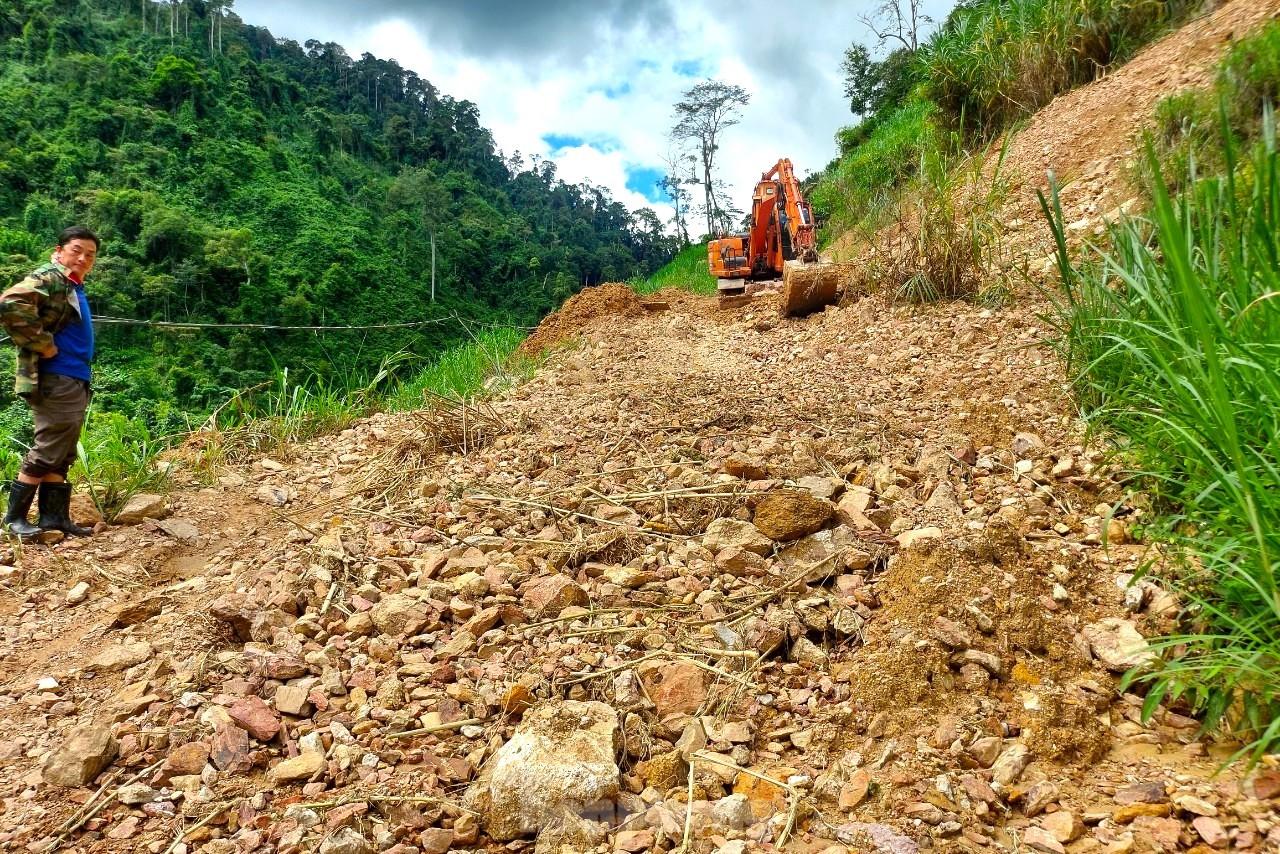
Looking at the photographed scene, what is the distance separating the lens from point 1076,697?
1320 millimetres

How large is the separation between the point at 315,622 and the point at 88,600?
1.46 meters

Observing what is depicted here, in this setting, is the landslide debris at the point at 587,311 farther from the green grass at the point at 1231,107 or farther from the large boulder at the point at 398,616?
the large boulder at the point at 398,616

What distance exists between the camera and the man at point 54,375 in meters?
3.04

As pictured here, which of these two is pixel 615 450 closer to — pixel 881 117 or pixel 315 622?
pixel 315 622

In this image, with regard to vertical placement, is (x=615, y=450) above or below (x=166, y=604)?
above

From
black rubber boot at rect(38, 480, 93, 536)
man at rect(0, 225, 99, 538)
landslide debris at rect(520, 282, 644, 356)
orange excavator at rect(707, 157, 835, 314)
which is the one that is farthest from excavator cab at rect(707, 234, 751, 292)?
black rubber boot at rect(38, 480, 93, 536)

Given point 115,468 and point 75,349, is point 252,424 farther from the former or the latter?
point 75,349

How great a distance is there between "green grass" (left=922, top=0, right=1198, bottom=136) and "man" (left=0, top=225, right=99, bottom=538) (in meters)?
7.64

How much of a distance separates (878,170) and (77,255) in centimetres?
1017

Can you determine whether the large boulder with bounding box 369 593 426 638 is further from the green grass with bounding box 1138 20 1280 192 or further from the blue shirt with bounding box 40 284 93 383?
the green grass with bounding box 1138 20 1280 192

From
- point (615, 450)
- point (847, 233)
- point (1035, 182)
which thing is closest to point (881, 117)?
point (847, 233)

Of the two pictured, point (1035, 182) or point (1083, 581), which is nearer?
point (1083, 581)

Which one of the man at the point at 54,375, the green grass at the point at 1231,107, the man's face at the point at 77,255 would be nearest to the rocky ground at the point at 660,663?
the man at the point at 54,375

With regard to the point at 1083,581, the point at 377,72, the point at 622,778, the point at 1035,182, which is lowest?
the point at 622,778
